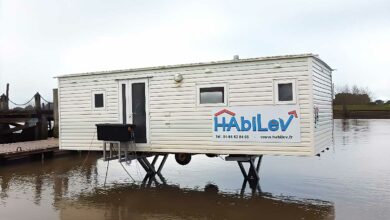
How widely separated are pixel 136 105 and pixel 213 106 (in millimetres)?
2585

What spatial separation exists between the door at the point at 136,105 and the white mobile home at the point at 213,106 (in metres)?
0.03

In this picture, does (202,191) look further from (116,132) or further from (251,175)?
(116,132)

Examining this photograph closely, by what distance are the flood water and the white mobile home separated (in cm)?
139

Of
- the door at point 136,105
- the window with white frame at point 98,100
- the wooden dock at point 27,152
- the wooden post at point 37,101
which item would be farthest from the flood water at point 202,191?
the wooden post at point 37,101

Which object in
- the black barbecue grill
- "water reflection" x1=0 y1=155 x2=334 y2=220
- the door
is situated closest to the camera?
"water reflection" x1=0 y1=155 x2=334 y2=220

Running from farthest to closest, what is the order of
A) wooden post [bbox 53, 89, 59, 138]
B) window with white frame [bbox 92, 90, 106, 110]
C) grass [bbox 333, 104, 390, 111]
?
grass [bbox 333, 104, 390, 111] → wooden post [bbox 53, 89, 59, 138] → window with white frame [bbox 92, 90, 106, 110]

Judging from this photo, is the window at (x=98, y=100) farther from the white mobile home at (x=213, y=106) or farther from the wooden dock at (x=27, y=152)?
the wooden dock at (x=27, y=152)

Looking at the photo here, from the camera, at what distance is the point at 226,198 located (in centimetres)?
1104

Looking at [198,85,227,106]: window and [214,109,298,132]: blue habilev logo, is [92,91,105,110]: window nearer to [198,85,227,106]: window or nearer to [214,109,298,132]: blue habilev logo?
[198,85,227,106]: window

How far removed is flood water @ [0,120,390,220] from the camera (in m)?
9.61

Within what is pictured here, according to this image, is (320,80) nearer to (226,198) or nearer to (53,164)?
(226,198)

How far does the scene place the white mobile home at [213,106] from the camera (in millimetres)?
10180

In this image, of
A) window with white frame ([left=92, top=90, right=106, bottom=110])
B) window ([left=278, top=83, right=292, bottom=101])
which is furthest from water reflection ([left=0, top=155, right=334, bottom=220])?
window ([left=278, top=83, right=292, bottom=101])

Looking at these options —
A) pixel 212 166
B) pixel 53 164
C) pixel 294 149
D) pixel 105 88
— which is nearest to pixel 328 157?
pixel 212 166
